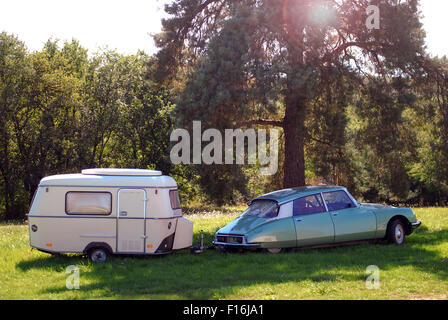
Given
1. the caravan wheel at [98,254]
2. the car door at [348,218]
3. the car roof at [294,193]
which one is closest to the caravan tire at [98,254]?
the caravan wheel at [98,254]

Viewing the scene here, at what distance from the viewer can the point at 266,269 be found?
1010 cm

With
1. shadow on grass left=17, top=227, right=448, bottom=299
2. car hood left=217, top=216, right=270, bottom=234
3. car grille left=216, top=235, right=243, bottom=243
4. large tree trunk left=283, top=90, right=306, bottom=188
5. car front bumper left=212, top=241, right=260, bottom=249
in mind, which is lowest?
shadow on grass left=17, top=227, right=448, bottom=299

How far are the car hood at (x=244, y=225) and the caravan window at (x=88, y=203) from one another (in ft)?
9.61

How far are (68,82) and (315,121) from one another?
2493 cm

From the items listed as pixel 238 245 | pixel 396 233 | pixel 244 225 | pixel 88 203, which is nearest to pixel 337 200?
pixel 396 233

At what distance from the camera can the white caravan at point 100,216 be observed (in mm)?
11578

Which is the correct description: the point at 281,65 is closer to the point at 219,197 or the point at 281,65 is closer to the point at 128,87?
→ the point at 219,197

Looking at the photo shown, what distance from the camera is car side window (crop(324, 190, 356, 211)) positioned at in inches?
492

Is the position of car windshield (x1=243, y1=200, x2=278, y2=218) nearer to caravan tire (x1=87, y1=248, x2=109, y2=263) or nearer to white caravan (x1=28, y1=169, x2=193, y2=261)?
white caravan (x1=28, y1=169, x2=193, y2=261)

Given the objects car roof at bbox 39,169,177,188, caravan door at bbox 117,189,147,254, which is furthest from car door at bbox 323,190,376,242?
caravan door at bbox 117,189,147,254

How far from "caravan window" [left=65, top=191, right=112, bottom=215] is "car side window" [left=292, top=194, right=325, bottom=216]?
449cm

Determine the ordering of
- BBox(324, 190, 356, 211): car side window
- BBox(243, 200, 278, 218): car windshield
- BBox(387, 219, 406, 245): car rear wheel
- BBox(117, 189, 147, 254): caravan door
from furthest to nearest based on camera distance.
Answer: BBox(387, 219, 406, 245): car rear wheel
BBox(324, 190, 356, 211): car side window
BBox(243, 200, 278, 218): car windshield
BBox(117, 189, 147, 254): caravan door
